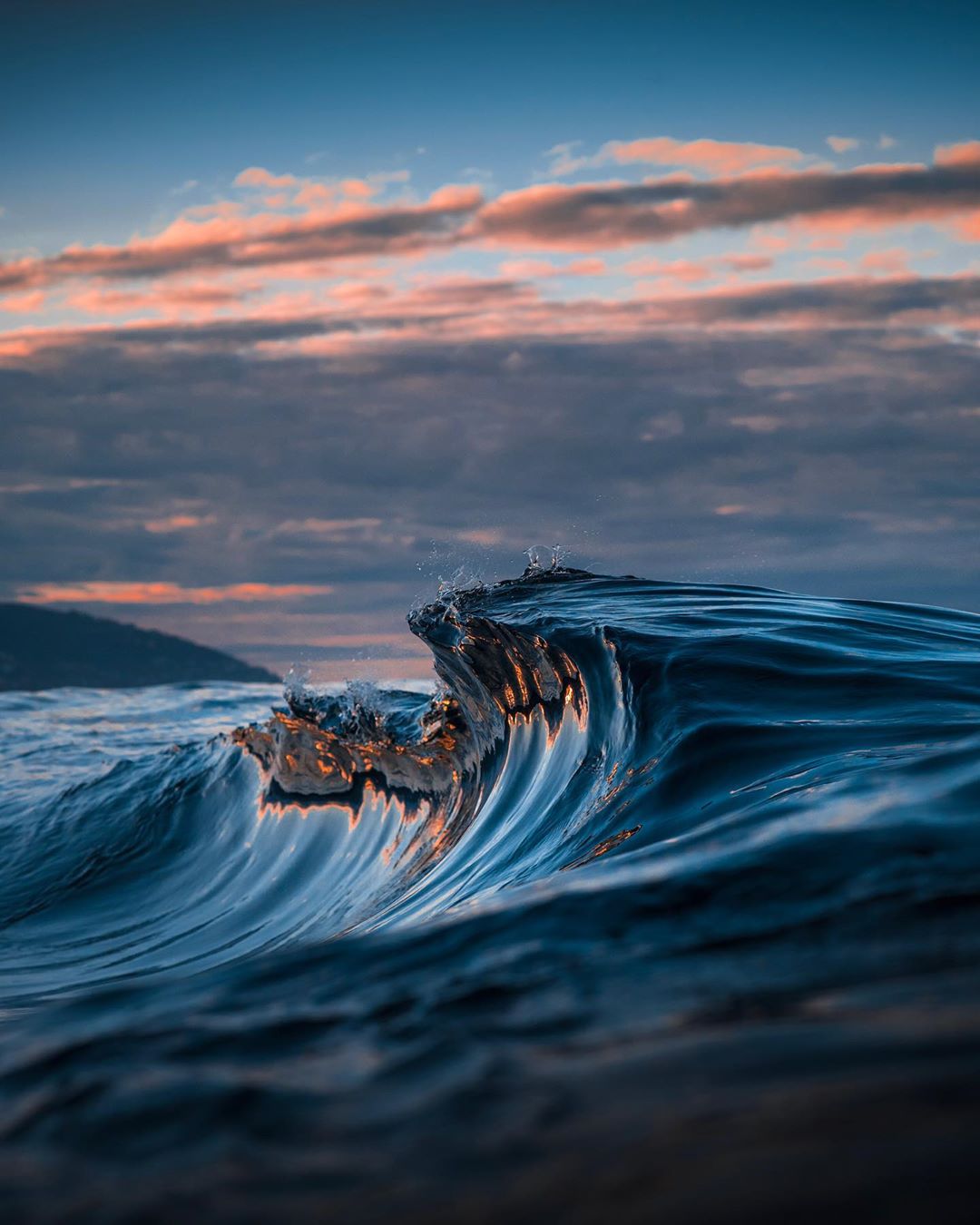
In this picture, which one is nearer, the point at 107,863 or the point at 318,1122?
the point at 318,1122

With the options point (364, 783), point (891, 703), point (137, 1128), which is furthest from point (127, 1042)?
point (364, 783)

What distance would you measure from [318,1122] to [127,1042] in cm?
69

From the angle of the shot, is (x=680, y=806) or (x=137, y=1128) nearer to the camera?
(x=137, y=1128)

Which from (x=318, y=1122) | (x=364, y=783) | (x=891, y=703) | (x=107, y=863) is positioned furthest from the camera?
(x=107, y=863)

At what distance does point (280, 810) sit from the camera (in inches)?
404

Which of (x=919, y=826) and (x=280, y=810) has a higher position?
(x=919, y=826)

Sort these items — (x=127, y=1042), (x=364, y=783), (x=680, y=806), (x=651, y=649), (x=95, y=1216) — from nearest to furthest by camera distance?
(x=95, y=1216) → (x=127, y=1042) → (x=680, y=806) → (x=651, y=649) → (x=364, y=783)

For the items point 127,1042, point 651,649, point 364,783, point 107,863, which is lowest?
point 107,863

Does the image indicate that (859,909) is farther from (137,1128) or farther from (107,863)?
(107,863)

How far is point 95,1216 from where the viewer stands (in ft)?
5.25

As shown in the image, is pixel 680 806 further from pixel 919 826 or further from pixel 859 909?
pixel 859 909

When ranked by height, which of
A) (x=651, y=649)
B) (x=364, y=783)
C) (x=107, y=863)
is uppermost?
(x=651, y=649)

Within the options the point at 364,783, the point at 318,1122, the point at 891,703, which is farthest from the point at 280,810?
the point at 318,1122

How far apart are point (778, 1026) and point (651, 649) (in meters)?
4.47
